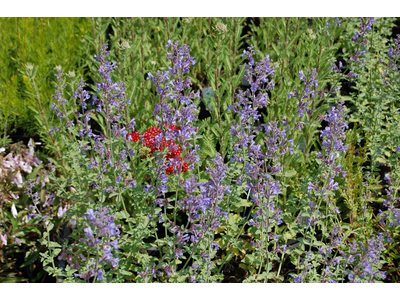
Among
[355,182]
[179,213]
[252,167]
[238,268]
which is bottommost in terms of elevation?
[238,268]

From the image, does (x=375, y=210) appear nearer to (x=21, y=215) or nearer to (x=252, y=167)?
(x=252, y=167)

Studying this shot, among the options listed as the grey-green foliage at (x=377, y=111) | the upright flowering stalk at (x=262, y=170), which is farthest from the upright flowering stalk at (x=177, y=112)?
the grey-green foliage at (x=377, y=111)

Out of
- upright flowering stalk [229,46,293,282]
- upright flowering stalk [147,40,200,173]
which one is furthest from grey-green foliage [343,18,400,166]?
upright flowering stalk [147,40,200,173]

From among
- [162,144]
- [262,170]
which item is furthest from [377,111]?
[162,144]

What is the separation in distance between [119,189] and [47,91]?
228cm

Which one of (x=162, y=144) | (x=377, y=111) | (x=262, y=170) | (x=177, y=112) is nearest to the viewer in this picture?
(x=177, y=112)

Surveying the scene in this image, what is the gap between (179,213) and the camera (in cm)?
394

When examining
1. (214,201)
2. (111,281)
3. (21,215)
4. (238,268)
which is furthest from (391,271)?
(21,215)

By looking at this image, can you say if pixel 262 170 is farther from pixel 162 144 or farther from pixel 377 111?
pixel 377 111

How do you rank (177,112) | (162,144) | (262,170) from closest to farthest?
(177,112)
(262,170)
(162,144)

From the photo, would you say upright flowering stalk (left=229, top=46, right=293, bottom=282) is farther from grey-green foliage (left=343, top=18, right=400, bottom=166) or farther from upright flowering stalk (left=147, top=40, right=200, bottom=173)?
grey-green foliage (left=343, top=18, right=400, bottom=166)

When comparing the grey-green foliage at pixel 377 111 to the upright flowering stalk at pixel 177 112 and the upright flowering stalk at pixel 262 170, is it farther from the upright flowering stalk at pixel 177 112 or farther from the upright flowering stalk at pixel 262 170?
the upright flowering stalk at pixel 177 112

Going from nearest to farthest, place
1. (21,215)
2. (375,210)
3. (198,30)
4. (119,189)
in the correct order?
(119,189), (21,215), (375,210), (198,30)

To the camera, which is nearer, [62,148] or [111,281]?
[111,281]
